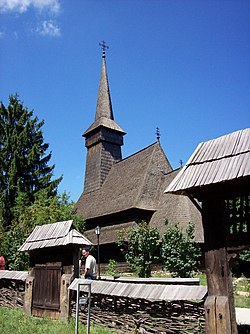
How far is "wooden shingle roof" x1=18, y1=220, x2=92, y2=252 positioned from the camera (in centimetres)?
900

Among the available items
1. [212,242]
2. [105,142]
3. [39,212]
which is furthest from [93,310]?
[105,142]

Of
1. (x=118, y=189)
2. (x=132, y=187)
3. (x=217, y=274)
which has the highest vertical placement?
(x=118, y=189)

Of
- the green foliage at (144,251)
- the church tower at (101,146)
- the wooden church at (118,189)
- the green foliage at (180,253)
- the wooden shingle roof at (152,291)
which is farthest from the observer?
the church tower at (101,146)

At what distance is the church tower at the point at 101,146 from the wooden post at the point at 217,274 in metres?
27.2

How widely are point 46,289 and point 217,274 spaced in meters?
5.53

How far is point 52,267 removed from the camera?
9531mm

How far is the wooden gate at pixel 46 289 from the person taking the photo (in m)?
9.18

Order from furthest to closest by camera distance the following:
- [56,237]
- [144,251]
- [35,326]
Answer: [144,251]
[56,237]
[35,326]

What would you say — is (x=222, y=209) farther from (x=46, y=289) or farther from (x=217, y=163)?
(x=46, y=289)

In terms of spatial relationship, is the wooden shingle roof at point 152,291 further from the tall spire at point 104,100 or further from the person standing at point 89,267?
the tall spire at point 104,100

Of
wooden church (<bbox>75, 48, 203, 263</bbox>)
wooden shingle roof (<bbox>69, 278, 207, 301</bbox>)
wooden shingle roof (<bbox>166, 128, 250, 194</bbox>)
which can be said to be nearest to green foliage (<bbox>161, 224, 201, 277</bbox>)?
wooden church (<bbox>75, 48, 203, 263</bbox>)

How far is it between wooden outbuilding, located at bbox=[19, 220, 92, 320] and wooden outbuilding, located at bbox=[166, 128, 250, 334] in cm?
402

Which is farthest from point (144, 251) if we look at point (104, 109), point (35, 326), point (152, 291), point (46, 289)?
point (104, 109)

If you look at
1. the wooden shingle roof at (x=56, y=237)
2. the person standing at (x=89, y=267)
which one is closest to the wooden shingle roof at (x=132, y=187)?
the wooden shingle roof at (x=56, y=237)
